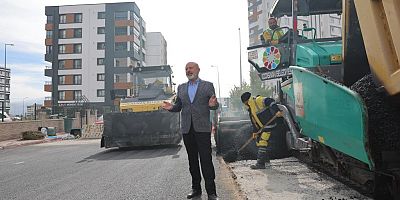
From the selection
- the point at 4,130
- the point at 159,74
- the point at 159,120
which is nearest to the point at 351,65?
the point at 159,120

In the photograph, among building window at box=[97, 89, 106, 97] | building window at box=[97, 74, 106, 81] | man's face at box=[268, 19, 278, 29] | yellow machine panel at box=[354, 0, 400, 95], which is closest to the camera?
yellow machine panel at box=[354, 0, 400, 95]

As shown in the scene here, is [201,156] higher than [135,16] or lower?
lower

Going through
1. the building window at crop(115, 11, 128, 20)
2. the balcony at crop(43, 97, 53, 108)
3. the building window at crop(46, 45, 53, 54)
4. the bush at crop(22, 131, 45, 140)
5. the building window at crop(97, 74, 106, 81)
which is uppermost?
the building window at crop(115, 11, 128, 20)

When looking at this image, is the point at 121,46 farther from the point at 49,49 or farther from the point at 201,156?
the point at 201,156

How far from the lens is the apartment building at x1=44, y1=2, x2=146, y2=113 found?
187 feet

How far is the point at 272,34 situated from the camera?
22.3 feet

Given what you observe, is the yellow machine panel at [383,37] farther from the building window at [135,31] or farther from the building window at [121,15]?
the building window at [121,15]

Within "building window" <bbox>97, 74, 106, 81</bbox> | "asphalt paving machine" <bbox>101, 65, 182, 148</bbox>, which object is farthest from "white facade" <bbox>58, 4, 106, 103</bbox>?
"asphalt paving machine" <bbox>101, 65, 182, 148</bbox>

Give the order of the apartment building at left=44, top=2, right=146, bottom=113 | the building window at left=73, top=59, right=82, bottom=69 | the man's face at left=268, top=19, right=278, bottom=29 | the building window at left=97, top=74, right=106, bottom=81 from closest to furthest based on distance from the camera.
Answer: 1. the man's face at left=268, top=19, right=278, bottom=29
2. the apartment building at left=44, top=2, right=146, bottom=113
3. the building window at left=97, top=74, right=106, bottom=81
4. the building window at left=73, top=59, right=82, bottom=69

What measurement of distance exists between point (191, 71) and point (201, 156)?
973 mm

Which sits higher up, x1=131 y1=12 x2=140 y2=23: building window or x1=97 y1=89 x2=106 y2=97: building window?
x1=131 y1=12 x2=140 y2=23: building window

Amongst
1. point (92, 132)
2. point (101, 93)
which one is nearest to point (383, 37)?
point (92, 132)

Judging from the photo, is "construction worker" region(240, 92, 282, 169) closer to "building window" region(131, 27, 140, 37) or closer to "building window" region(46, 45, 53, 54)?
"building window" region(131, 27, 140, 37)

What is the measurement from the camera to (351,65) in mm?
3904
